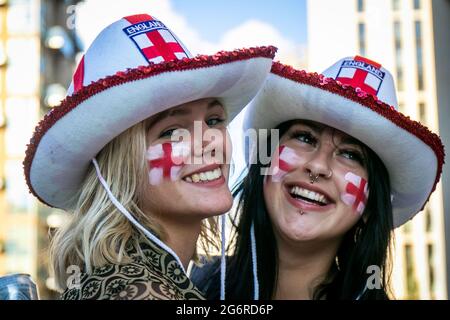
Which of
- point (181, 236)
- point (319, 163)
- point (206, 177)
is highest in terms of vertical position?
point (319, 163)

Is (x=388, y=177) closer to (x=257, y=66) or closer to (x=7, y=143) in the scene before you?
(x=257, y=66)

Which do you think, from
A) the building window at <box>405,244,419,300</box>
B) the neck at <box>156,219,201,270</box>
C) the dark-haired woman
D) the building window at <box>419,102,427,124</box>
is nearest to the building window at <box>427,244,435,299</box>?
the building window at <box>405,244,419,300</box>

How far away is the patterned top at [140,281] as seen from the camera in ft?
6.05

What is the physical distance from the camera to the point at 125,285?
72.8 inches

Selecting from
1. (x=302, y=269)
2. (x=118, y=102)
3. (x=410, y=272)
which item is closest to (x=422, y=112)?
(x=410, y=272)

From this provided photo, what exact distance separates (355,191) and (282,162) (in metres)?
0.29

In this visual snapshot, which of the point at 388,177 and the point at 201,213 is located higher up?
the point at 388,177

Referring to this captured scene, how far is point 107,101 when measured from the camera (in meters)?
2.04

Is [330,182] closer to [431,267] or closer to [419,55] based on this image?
[419,55]

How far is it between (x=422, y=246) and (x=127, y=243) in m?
36.2

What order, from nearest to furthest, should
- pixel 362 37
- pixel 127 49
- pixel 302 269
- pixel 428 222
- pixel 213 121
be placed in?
1. pixel 127 49
2. pixel 213 121
3. pixel 302 269
4. pixel 362 37
5. pixel 428 222

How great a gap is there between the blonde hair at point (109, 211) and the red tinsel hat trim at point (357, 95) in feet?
2.11

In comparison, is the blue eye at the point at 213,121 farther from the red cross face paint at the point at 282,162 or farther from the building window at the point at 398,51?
the building window at the point at 398,51
